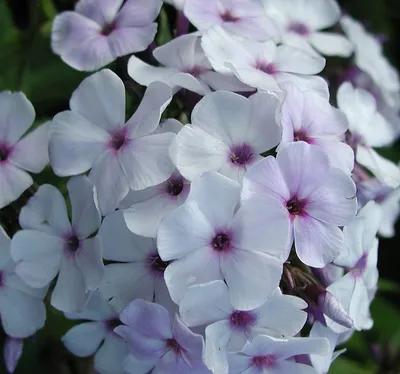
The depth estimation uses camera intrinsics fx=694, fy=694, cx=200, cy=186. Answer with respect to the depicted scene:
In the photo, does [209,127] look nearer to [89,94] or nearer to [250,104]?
[250,104]

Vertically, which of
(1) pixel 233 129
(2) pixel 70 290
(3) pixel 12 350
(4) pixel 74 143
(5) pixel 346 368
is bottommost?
(5) pixel 346 368

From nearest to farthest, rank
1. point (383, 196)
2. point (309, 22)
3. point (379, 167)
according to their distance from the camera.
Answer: point (379, 167) → point (383, 196) → point (309, 22)

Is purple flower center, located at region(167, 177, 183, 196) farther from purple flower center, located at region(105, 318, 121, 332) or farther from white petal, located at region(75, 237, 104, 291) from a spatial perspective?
purple flower center, located at region(105, 318, 121, 332)

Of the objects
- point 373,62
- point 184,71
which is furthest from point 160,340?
point 373,62

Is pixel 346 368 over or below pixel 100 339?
below

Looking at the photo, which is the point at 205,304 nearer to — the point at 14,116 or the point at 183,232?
the point at 183,232

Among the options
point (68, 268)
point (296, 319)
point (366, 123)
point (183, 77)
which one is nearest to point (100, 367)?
point (68, 268)

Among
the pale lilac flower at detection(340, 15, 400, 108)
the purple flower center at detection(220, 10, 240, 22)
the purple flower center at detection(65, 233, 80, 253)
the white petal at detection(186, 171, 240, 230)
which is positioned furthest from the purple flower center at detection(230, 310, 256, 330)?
the pale lilac flower at detection(340, 15, 400, 108)

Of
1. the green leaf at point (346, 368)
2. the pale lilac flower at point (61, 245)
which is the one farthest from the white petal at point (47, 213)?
the green leaf at point (346, 368)

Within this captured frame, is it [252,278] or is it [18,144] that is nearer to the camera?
[252,278]
